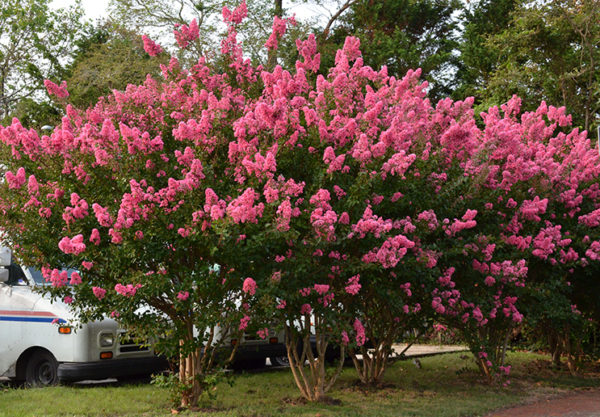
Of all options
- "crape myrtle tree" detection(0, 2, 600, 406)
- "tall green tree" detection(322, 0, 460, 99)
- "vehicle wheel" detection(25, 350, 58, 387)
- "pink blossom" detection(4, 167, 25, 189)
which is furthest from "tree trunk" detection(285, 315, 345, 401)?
"tall green tree" detection(322, 0, 460, 99)

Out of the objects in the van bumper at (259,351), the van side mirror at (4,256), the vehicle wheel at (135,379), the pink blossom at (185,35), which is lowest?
the vehicle wheel at (135,379)

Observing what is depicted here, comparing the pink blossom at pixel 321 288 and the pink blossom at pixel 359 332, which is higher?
the pink blossom at pixel 321 288

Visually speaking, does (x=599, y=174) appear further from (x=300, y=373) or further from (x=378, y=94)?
(x=300, y=373)

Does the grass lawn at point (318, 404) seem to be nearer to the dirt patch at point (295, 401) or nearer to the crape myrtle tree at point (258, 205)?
the dirt patch at point (295, 401)

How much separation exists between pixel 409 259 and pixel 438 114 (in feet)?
7.12

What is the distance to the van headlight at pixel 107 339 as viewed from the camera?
7934 millimetres

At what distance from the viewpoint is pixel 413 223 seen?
7.10 metres

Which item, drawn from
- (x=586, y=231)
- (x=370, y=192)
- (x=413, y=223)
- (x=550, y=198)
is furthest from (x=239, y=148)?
(x=586, y=231)

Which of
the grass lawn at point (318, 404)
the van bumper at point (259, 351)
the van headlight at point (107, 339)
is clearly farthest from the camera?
the van bumper at point (259, 351)

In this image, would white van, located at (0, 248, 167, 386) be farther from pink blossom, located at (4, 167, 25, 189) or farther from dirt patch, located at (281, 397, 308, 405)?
dirt patch, located at (281, 397, 308, 405)

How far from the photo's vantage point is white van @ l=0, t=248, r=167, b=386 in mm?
7809

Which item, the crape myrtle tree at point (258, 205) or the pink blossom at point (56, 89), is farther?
the pink blossom at point (56, 89)

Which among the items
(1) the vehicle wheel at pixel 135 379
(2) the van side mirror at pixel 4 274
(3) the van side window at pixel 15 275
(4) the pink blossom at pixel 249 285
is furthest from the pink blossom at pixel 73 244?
(1) the vehicle wheel at pixel 135 379

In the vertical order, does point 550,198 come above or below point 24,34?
below
